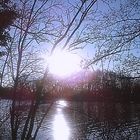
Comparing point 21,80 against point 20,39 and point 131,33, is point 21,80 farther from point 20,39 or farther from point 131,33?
point 131,33

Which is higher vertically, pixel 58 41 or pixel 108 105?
pixel 58 41

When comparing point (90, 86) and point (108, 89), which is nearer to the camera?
point (108, 89)

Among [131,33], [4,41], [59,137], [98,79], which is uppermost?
[4,41]

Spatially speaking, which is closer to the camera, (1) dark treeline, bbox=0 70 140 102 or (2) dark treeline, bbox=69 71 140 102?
(1) dark treeline, bbox=0 70 140 102

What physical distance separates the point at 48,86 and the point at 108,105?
224 centimetres

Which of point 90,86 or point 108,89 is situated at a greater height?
point 90,86

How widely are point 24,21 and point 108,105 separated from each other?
4.10m

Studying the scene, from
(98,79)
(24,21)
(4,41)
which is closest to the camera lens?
(98,79)

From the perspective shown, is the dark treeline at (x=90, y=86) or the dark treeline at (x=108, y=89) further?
the dark treeline at (x=108, y=89)

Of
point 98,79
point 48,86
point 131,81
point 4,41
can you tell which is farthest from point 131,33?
point 4,41

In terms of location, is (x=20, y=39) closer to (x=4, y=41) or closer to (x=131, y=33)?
(x=4, y=41)

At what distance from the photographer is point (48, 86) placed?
1066cm

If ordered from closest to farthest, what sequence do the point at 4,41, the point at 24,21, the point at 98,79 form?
the point at 98,79 → the point at 24,21 → the point at 4,41

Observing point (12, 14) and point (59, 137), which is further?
point (59, 137)
